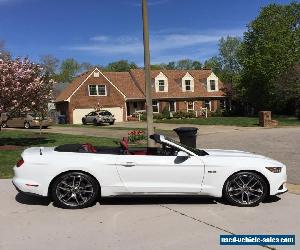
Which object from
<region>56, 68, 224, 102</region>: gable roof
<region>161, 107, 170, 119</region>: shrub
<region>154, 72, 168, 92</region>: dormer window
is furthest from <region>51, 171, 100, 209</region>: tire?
<region>154, 72, 168, 92</region>: dormer window

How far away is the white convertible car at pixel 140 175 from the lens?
7238mm

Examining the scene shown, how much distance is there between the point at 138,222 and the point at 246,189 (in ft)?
6.81

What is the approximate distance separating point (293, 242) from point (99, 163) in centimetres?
323

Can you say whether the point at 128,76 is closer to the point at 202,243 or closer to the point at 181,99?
the point at 181,99

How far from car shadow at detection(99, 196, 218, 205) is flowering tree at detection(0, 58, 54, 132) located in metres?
11.4

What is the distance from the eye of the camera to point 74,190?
285 inches

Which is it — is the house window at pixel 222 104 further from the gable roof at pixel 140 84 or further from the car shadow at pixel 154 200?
the car shadow at pixel 154 200

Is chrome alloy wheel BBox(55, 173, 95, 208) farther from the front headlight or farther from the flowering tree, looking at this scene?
the flowering tree

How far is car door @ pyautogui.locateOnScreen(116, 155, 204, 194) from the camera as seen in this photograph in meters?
7.30

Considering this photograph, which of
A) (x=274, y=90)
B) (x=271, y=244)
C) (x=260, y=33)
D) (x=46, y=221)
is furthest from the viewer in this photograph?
(x=260, y=33)

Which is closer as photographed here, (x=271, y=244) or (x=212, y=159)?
(x=271, y=244)

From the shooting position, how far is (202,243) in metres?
5.54

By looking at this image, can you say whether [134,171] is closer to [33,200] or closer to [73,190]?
[73,190]

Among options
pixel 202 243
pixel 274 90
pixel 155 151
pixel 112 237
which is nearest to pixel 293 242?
pixel 202 243
